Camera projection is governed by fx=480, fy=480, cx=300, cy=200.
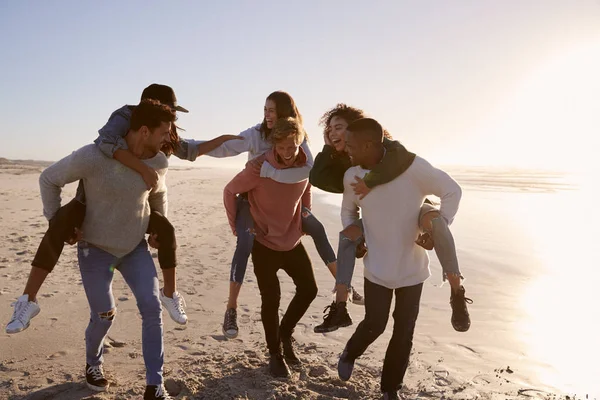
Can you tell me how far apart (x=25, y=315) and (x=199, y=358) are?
6.59ft

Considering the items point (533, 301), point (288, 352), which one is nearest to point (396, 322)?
point (288, 352)

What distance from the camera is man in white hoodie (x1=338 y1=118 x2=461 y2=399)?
11.9 feet

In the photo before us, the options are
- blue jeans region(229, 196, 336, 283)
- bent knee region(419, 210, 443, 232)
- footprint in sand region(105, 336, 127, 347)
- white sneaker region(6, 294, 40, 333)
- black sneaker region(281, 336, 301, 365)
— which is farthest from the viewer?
footprint in sand region(105, 336, 127, 347)

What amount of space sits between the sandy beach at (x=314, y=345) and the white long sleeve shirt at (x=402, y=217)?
4.14 ft

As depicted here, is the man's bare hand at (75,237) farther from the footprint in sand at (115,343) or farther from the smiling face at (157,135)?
the footprint in sand at (115,343)

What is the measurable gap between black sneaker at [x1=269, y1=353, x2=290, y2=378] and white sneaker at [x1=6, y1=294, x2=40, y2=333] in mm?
2096

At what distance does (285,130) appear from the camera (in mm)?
4160

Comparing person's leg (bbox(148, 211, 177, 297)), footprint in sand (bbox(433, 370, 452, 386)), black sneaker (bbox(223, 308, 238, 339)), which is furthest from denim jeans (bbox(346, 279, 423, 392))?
person's leg (bbox(148, 211, 177, 297))

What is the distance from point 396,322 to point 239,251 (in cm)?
151

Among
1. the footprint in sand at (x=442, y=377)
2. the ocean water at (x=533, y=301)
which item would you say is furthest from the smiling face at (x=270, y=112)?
the ocean water at (x=533, y=301)

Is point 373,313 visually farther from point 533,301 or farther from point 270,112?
point 533,301

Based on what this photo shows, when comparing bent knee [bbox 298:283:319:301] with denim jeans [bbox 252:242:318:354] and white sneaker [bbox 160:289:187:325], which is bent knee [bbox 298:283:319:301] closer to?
denim jeans [bbox 252:242:318:354]

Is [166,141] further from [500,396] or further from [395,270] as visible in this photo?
[500,396]

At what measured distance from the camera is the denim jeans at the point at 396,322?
3783 millimetres
